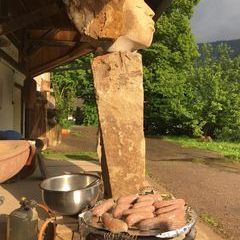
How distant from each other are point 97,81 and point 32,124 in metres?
9.55

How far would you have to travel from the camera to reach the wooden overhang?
6.62 m

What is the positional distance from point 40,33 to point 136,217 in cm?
883

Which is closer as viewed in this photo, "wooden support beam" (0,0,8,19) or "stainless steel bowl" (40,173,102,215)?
"stainless steel bowl" (40,173,102,215)

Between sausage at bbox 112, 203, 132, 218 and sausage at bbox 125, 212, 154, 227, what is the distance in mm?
115

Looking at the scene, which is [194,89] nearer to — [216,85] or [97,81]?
[216,85]

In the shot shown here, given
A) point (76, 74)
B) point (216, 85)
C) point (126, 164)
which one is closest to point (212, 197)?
point (126, 164)

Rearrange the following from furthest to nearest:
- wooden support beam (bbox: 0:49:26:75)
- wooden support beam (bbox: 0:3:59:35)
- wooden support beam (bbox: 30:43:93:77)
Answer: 1. wooden support beam (bbox: 30:43:93:77)
2. wooden support beam (bbox: 0:49:26:75)
3. wooden support beam (bbox: 0:3:59:35)

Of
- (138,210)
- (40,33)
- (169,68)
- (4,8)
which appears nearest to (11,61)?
(40,33)

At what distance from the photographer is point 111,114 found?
493 centimetres

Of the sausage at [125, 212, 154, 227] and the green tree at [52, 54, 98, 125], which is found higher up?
the green tree at [52, 54, 98, 125]

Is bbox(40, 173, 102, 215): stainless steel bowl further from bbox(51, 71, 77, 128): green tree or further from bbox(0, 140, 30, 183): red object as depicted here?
bbox(51, 71, 77, 128): green tree

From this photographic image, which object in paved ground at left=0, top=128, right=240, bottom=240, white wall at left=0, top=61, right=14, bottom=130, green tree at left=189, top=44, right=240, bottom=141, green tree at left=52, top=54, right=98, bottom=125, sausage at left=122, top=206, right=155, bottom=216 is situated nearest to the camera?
sausage at left=122, top=206, right=155, bottom=216

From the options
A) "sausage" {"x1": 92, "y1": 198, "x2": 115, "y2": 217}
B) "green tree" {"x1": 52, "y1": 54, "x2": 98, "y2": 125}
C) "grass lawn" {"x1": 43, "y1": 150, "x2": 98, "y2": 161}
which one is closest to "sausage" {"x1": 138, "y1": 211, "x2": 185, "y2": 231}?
"sausage" {"x1": 92, "y1": 198, "x2": 115, "y2": 217}

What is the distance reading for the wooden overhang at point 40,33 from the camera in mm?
6625
